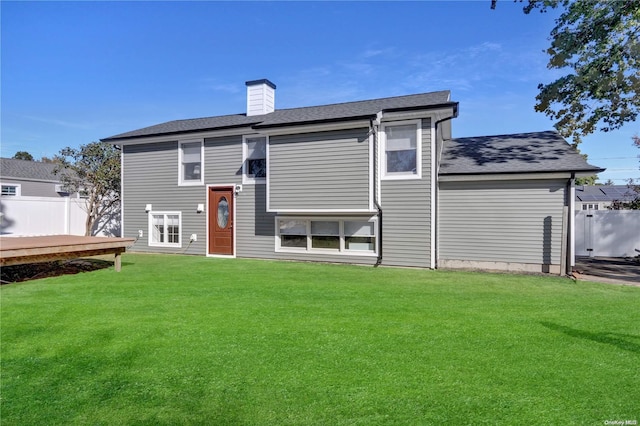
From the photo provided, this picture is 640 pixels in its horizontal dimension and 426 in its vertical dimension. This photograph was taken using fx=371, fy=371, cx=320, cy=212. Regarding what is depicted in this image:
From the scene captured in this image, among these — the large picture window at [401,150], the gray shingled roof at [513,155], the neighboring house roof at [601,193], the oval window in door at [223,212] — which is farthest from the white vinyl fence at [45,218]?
the neighboring house roof at [601,193]

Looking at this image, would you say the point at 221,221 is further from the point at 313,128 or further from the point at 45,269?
the point at 45,269

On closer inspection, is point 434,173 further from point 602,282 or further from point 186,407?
point 186,407

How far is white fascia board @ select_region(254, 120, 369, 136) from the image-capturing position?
9820mm

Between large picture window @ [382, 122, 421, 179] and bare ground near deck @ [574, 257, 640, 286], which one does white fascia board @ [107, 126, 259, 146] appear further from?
bare ground near deck @ [574, 257, 640, 286]

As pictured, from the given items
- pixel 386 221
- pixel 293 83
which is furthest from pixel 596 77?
pixel 293 83

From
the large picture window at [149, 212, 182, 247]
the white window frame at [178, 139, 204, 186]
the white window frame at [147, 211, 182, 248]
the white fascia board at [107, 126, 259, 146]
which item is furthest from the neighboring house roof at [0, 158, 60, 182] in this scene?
the white window frame at [178, 139, 204, 186]

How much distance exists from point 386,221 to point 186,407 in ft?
26.6

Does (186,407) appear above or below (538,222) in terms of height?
below

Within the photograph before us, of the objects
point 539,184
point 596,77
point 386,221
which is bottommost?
point 386,221

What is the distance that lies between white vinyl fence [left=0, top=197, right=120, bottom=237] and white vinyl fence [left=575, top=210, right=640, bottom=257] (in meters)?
19.3

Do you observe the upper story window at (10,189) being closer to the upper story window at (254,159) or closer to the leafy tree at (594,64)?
the upper story window at (254,159)

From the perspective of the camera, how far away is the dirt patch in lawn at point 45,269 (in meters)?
8.02

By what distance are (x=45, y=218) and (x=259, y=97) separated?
11295 millimetres

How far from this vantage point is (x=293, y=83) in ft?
50.2
